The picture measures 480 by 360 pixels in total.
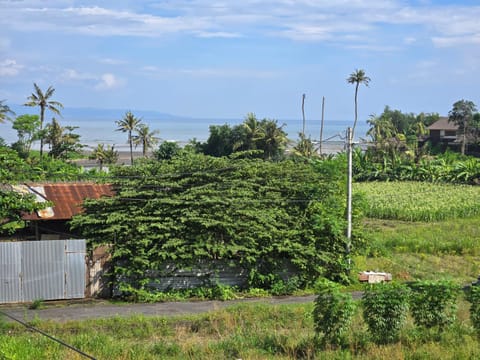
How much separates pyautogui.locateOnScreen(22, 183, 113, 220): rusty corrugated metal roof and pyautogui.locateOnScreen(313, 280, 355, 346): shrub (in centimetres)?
1190

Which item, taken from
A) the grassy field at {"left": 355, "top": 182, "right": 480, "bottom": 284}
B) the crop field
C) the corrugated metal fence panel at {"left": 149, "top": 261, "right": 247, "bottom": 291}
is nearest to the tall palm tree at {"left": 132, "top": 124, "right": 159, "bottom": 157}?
the crop field

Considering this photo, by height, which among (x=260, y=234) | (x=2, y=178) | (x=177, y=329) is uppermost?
(x=2, y=178)

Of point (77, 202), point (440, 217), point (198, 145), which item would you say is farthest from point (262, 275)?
point (198, 145)

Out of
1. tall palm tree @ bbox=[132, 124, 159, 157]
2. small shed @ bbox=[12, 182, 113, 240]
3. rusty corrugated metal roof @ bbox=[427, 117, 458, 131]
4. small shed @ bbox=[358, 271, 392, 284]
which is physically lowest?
small shed @ bbox=[358, 271, 392, 284]

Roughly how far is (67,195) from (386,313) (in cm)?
1525

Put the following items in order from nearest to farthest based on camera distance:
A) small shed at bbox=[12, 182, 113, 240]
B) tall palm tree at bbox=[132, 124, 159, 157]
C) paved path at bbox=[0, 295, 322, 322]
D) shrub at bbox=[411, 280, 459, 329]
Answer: shrub at bbox=[411, 280, 459, 329], paved path at bbox=[0, 295, 322, 322], small shed at bbox=[12, 182, 113, 240], tall palm tree at bbox=[132, 124, 159, 157]

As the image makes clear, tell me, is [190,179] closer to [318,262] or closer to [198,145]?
A: [318,262]

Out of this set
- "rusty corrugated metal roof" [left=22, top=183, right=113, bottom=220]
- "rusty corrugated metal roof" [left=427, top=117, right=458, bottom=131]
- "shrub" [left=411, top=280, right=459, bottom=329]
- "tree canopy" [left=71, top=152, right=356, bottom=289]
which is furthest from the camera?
"rusty corrugated metal roof" [left=427, top=117, right=458, bottom=131]

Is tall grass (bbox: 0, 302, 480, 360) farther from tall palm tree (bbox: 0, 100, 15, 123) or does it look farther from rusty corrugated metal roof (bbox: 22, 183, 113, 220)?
tall palm tree (bbox: 0, 100, 15, 123)

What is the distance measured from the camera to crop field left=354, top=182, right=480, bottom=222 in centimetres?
3659

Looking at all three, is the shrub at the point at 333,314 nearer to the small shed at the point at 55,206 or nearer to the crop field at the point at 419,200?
the small shed at the point at 55,206

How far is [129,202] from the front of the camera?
2138 cm

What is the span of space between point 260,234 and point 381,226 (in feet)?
50.6

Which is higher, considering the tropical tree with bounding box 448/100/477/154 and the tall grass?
the tropical tree with bounding box 448/100/477/154
